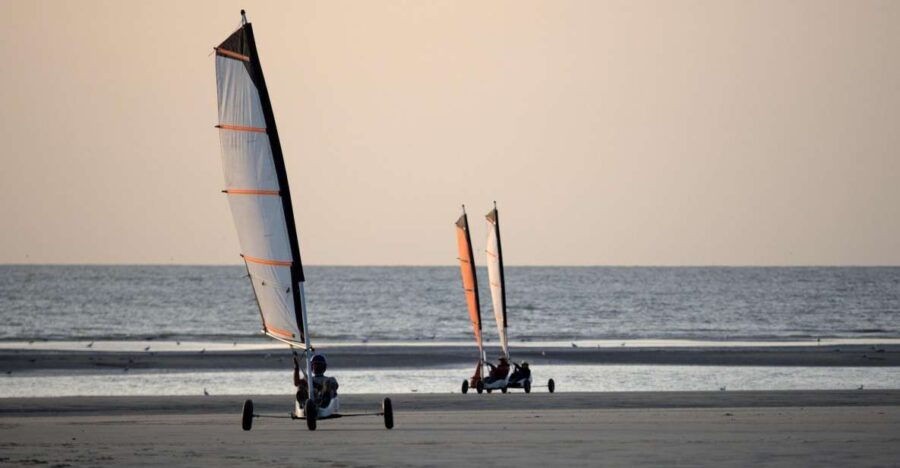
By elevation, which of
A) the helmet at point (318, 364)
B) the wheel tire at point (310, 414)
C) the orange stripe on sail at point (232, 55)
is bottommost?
the wheel tire at point (310, 414)

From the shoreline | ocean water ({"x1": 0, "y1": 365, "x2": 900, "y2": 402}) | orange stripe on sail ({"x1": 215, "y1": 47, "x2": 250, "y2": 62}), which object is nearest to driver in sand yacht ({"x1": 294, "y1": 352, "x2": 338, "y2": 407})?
orange stripe on sail ({"x1": 215, "y1": 47, "x2": 250, "y2": 62})

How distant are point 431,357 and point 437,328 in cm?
3597

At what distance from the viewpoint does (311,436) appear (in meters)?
19.7

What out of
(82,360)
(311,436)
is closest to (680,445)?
(311,436)

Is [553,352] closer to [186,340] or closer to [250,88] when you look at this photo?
[186,340]

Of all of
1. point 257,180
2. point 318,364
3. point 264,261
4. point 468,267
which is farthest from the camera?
point 468,267

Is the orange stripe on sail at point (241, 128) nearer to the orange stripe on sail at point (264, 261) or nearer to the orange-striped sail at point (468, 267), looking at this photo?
the orange stripe on sail at point (264, 261)

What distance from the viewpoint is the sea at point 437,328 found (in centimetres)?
3856

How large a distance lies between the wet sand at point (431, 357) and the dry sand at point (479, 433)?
16535 millimetres

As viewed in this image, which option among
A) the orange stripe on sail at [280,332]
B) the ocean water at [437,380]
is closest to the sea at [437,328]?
the ocean water at [437,380]

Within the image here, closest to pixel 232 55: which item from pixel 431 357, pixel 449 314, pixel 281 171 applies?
pixel 281 171

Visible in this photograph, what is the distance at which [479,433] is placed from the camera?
66.3 feet

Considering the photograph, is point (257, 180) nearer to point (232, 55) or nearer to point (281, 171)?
point (281, 171)

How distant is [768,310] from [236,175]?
10250 cm
